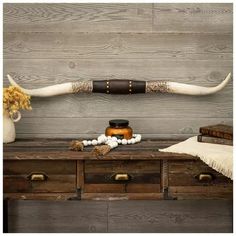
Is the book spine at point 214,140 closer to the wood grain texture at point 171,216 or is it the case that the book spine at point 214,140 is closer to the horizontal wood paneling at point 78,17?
the wood grain texture at point 171,216

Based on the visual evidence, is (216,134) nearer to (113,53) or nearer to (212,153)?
(212,153)

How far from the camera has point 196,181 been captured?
2301 mm

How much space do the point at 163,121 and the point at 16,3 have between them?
117cm

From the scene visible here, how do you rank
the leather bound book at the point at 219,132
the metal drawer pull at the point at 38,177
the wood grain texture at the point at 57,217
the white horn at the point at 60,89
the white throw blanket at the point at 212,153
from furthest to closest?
the wood grain texture at the point at 57,217, the white horn at the point at 60,89, the leather bound book at the point at 219,132, the metal drawer pull at the point at 38,177, the white throw blanket at the point at 212,153

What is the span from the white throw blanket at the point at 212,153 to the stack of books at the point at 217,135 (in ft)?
0.12

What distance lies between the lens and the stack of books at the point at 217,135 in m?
2.41

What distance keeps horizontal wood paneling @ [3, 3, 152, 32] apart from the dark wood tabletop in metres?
0.74

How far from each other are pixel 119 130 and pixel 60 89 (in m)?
0.45

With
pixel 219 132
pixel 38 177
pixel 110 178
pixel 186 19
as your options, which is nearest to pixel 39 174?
pixel 38 177

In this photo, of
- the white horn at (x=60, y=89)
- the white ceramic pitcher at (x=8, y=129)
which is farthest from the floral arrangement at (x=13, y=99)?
the white horn at (x=60, y=89)

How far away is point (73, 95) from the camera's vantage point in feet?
9.19

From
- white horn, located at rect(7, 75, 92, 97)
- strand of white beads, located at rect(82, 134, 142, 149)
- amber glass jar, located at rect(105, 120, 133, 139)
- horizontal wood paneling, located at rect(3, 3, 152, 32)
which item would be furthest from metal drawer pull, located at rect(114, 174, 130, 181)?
horizontal wood paneling, located at rect(3, 3, 152, 32)

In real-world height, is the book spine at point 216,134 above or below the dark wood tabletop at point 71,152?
above

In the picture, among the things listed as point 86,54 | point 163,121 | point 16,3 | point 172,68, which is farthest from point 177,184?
point 16,3
